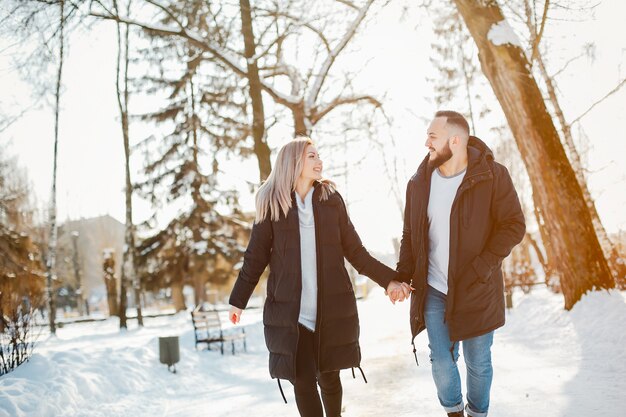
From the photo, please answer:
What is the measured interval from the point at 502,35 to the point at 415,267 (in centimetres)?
623

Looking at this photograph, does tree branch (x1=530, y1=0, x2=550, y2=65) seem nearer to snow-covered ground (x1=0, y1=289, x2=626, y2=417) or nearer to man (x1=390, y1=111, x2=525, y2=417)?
snow-covered ground (x1=0, y1=289, x2=626, y2=417)

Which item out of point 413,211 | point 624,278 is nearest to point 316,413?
point 413,211

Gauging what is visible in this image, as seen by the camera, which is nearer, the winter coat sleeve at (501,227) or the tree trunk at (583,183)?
the winter coat sleeve at (501,227)

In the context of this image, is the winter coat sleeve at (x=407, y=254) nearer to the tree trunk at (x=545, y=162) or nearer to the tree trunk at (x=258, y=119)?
the tree trunk at (x=545, y=162)

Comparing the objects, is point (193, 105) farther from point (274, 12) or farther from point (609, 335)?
point (609, 335)

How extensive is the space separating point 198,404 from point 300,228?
13.1ft

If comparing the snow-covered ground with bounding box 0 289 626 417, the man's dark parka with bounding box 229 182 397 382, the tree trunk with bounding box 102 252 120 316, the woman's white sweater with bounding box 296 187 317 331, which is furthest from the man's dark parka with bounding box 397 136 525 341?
the tree trunk with bounding box 102 252 120 316

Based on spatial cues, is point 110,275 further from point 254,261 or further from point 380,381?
point 254,261

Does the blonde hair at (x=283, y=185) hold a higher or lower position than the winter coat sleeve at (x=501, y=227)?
higher

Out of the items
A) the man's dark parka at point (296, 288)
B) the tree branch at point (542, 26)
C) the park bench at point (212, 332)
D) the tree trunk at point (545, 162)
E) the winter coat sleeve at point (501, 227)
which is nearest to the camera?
the winter coat sleeve at point (501, 227)

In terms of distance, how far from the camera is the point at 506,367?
6.69 m

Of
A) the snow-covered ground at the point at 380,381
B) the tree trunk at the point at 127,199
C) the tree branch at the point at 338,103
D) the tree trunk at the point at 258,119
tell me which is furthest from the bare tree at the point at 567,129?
the tree trunk at the point at 127,199

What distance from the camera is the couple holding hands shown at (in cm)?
356

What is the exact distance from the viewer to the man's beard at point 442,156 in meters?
3.73
